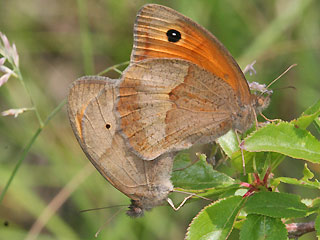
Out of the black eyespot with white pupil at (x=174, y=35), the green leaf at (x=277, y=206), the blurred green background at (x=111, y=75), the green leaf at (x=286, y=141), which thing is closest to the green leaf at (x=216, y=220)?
the green leaf at (x=277, y=206)

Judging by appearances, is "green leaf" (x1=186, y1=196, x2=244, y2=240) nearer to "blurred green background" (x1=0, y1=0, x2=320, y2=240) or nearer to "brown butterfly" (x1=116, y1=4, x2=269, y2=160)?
"brown butterfly" (x1=116, y1=4, x2=269, y2=160)

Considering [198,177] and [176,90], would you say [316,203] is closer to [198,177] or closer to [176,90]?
[198,177]

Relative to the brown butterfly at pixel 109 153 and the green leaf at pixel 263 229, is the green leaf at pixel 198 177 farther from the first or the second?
the green leaf at pixel 263 229

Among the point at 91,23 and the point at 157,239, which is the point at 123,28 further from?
the point at 157,239

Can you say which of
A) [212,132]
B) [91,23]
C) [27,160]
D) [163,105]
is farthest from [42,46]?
[212,132]

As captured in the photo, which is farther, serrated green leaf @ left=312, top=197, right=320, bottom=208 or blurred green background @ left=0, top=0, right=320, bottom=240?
blurred green background @ left=0, top=0, right=320, bottom=240

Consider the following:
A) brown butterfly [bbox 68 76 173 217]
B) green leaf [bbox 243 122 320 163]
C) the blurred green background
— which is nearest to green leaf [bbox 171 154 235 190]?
brown butterfly [bbox 68 76 173 217]

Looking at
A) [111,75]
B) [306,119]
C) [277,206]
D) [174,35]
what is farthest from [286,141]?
[111,75]
